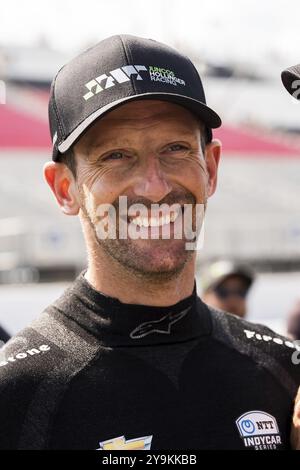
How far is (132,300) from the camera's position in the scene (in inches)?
65.0

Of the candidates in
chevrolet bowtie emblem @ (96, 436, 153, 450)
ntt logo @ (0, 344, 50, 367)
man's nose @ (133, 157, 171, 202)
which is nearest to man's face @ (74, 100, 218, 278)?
man's nose @ (133, 157, 171, 202)

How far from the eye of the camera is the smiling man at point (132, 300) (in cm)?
149

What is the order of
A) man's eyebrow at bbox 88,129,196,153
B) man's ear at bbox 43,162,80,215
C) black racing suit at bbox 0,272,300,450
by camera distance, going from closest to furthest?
black racing suit at bbox 0,272,300,450 < man's eyebrow at bbox 88,129,196,153 < man's ear at bbox 43,162,80,215

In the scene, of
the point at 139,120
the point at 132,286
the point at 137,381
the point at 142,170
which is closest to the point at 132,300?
Result: the point at 132,286

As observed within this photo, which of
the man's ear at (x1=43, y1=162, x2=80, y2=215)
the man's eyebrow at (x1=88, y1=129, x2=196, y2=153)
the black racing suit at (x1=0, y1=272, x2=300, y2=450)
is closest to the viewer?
the black racing suit at (x1=0, y1=272, x2=300, y2=450)

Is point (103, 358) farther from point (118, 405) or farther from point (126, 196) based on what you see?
point (126, 196)

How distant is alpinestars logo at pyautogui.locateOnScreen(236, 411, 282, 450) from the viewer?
1557 millimetres

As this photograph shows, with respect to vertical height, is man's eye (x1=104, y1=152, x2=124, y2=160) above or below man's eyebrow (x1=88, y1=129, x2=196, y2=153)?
below

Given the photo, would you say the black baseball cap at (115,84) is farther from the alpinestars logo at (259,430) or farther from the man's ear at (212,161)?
the alpinestars logo at (259,430)

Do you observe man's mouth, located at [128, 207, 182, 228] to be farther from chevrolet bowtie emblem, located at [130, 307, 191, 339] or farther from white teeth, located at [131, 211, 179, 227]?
chevrolet bowtie emblem, located at [130, 307, 191, 339]

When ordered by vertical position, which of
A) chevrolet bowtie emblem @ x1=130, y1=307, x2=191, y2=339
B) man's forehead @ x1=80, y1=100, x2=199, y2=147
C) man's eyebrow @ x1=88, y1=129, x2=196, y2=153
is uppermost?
man's forehead @ x1=80, y1=100, x2=199, y2=147

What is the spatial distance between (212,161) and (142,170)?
28 centimetres

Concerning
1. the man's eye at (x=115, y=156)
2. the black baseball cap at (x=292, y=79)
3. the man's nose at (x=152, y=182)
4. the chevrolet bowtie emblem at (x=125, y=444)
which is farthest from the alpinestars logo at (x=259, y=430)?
the black baseball cap at (x=292, y=79)
